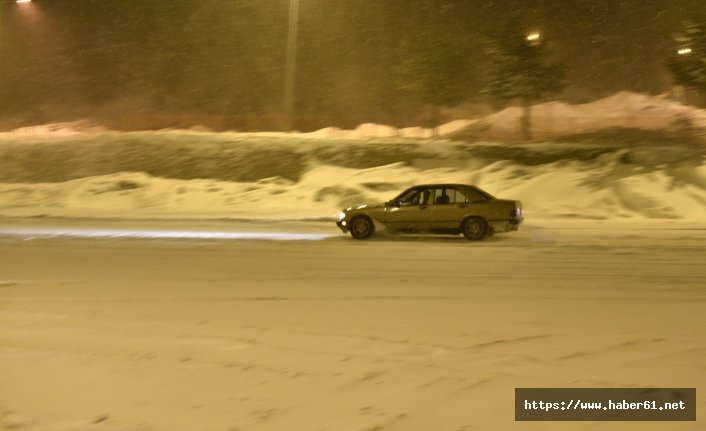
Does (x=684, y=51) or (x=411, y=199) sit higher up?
(x=684, y=51)

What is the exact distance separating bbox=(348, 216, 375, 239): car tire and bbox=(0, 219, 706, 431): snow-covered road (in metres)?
2.81

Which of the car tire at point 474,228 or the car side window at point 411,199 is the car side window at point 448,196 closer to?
the car side window at point 411,199

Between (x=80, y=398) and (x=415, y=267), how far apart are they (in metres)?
8.02

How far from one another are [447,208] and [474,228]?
2.51 feet

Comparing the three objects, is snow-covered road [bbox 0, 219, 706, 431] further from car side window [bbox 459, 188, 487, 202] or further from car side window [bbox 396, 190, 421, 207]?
car side window [bbox 396, 190, 421, 207]

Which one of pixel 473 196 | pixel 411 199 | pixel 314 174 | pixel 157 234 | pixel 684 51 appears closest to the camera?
pixel 473 196

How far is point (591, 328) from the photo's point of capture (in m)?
8.59

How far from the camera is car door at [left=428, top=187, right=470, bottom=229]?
18.2 meters

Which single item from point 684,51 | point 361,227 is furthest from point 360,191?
point 684,51

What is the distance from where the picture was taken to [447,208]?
1836 cm

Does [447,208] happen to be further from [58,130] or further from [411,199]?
[58,130]

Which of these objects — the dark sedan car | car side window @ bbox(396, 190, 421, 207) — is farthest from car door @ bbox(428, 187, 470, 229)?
car side window @ bbox(396, 190, 421, 207)

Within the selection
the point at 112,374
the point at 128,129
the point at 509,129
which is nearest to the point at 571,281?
the point at 112,374

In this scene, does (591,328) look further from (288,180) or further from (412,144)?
(412,144)
